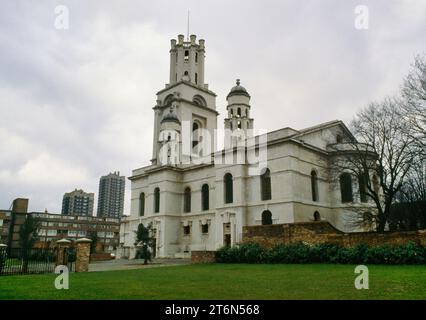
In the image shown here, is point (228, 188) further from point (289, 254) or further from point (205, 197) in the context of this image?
point (289, 254)

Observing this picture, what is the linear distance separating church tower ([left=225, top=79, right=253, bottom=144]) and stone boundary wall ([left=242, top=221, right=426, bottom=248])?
62.4ft

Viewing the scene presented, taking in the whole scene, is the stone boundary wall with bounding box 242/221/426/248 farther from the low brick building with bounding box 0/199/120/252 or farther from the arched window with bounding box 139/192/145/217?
the low brick building with bounding box 0/199/120/252

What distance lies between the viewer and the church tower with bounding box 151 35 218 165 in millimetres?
44469

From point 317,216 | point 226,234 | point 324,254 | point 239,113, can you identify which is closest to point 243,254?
point 324,254

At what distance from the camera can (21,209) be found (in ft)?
210

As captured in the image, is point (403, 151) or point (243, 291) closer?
point (243, 291)

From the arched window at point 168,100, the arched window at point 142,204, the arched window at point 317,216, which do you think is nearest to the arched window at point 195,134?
the arched window at point 168,100

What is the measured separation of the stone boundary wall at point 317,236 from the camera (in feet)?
56.0

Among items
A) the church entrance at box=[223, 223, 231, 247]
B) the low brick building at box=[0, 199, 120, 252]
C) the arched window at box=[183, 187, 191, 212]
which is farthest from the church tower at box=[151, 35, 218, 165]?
the low brick building at box=[0, 199, 120, 252]

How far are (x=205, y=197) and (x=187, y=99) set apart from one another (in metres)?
14.6

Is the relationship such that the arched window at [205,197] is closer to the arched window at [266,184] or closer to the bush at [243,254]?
the arched window at [266,184]

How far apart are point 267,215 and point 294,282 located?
1840 centimetres
